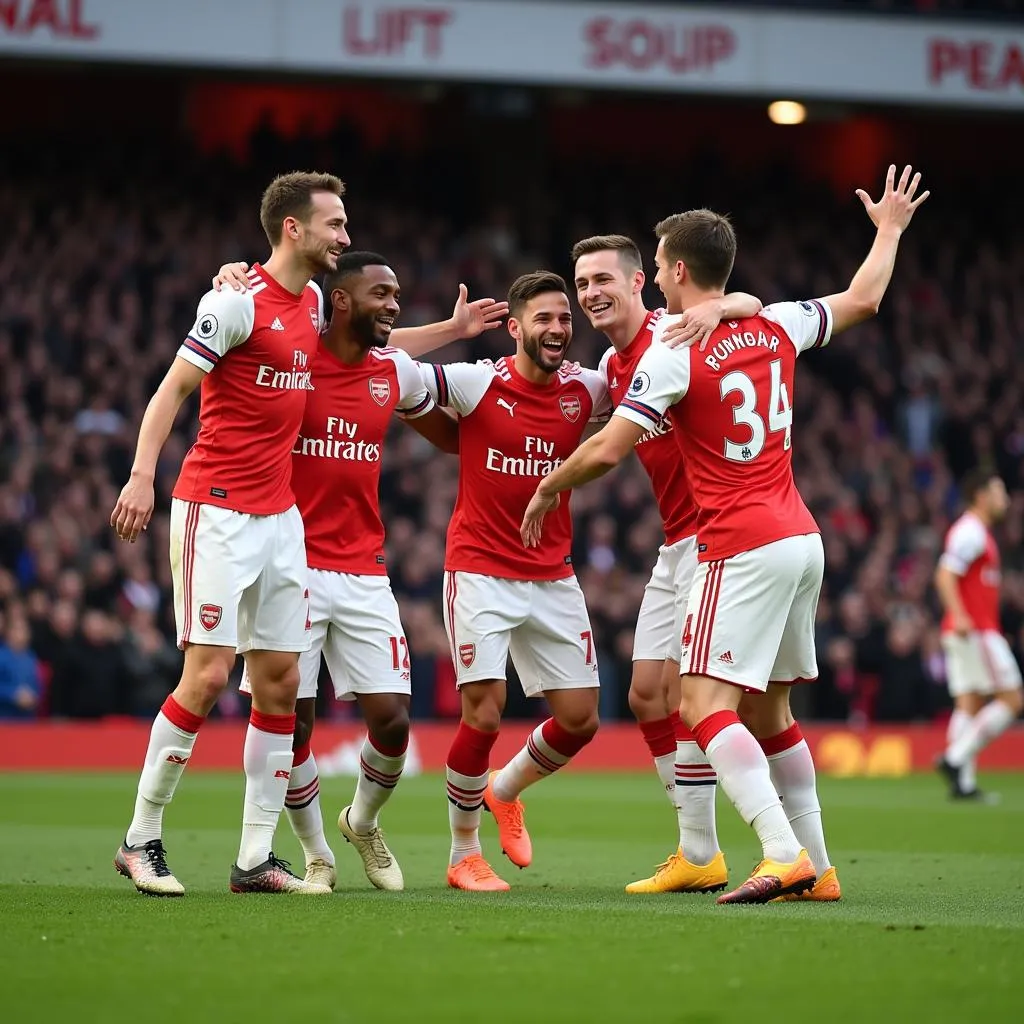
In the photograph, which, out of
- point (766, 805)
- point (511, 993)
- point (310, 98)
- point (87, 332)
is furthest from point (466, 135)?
point (511, 993)

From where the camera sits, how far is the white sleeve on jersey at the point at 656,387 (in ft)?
21.9

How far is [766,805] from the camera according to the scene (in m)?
6.40

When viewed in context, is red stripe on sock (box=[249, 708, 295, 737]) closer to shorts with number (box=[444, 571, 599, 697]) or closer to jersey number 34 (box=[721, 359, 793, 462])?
shorts with number (box=[444, 571, 599, 697])

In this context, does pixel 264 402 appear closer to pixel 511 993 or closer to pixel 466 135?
pixel 511 993

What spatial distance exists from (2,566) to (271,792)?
11438 mm

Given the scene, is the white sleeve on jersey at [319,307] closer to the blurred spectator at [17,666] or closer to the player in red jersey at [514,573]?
the player in red jersey at [514,573]

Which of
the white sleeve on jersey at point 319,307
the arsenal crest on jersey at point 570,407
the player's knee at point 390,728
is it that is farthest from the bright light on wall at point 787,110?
the player's knee at point 390,728

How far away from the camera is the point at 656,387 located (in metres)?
6.68

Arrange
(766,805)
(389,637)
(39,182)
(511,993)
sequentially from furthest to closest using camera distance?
(39,182)
(389,637)
(766,805)
(511,993)

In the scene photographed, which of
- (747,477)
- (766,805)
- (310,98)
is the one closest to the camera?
(766,805)

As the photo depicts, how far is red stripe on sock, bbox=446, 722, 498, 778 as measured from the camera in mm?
7789

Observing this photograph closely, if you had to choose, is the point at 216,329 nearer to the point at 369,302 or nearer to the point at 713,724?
the point at 369,302

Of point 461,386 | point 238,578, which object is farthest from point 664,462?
point 238,578

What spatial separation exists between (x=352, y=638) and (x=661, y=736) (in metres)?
1.44
